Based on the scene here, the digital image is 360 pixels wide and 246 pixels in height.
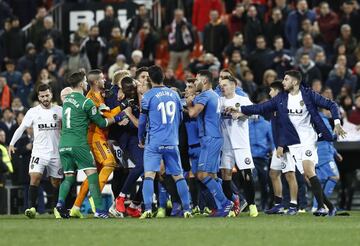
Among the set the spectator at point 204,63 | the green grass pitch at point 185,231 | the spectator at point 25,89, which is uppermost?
the spectator at point 204,63

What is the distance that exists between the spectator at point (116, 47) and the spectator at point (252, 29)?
3.07 meters

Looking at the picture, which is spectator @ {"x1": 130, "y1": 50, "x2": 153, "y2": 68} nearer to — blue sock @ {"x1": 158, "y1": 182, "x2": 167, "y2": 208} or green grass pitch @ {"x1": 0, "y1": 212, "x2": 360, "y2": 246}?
blue sock @ {"x1": 158, "y1": 182, "x2": 167, "y2": 208}

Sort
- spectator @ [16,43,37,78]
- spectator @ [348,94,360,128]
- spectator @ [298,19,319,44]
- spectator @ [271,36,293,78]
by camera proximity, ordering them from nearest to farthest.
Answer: spectator @ [348,94,360,128] < spectator @ [271,36,293,78] < spectator @ [298,19,319,44] < spectator @ [16,43,37,78]

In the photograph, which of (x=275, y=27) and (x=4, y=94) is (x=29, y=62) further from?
(x=275, y=27)

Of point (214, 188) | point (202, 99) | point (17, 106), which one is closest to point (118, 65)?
point (17, 106)

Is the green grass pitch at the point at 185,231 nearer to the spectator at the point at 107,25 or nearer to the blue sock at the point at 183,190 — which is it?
the blue sock at the point at 183,190

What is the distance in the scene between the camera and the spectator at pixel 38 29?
3159 cm

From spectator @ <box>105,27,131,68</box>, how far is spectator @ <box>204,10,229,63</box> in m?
2.06

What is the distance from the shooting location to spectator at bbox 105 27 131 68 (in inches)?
1174

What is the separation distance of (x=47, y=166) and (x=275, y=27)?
10.8 meters

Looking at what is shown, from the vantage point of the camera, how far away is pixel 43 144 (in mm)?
19484

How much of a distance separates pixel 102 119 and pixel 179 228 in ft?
11.6

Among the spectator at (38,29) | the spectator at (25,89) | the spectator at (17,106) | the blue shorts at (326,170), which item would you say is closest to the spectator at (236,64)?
the spectator at (17,106)

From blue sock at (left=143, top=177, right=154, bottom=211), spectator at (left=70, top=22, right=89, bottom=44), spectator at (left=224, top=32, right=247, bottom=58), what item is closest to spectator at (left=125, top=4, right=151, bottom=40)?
spectator at (left=70, top=22, right=89, bottom=44)
